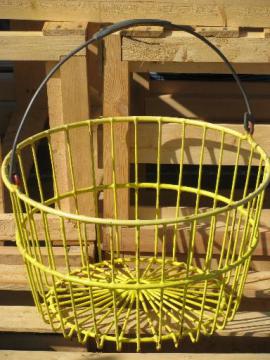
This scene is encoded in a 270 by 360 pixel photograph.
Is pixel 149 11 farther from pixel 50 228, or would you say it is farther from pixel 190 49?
pixel 50 228

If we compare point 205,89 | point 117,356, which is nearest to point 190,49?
point 117,356

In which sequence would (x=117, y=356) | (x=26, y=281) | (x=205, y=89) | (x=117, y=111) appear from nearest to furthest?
(x=117, y=356)
(x=117, y=111)
(x=26, y=281)
(x=205, y=89)

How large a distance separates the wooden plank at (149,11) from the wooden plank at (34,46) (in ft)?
0.21

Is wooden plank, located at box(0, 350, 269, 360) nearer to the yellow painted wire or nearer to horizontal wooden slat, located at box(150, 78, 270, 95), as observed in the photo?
the yellow painted wire

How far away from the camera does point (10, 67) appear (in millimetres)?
3773

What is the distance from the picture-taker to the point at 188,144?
1.99 metres

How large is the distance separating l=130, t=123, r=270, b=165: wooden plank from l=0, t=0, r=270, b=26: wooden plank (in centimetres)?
33

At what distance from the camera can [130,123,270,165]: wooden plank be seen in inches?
76.9

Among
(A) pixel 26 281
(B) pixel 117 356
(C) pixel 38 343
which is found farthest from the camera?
(C) pixel 38 343

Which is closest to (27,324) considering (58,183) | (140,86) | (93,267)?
(93,267)

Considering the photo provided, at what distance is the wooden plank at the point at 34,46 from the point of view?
1.81 m

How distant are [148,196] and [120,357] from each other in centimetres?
92

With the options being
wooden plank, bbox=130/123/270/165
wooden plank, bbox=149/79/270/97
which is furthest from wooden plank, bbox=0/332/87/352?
wooden plank, bbox=149/79/270/97

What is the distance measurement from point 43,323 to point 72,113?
626mm
